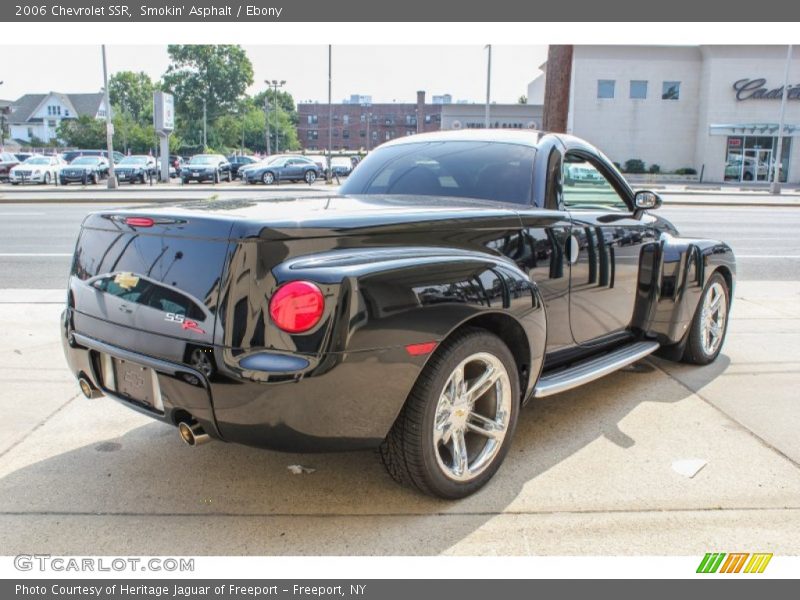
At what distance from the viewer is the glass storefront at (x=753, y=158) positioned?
150 feet

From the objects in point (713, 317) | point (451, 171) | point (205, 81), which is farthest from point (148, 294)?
point (205, 81)

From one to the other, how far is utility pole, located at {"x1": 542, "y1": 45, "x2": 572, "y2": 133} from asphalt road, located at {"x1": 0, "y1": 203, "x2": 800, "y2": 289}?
139 inches

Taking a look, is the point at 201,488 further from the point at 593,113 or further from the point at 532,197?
the point at 593,113

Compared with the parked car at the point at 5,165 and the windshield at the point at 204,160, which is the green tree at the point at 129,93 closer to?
the parked car at the point at 5,165

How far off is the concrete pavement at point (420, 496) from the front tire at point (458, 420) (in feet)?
0.51

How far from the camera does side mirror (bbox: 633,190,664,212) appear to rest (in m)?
4.35

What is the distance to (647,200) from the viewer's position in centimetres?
436

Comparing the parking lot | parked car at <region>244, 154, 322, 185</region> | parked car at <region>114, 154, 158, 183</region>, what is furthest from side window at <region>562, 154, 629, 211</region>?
parked car at <region>114, 154, 158, 183</region>

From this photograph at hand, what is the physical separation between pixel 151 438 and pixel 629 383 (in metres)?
3.10

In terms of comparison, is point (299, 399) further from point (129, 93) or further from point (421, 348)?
point (129, 93)

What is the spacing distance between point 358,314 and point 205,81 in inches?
4232

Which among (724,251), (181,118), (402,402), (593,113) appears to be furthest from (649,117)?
(181,118)

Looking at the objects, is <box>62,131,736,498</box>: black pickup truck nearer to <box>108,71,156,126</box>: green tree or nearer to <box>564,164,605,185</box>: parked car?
<box>564,164,605,185</box>: parked car

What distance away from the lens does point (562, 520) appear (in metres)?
2.91
